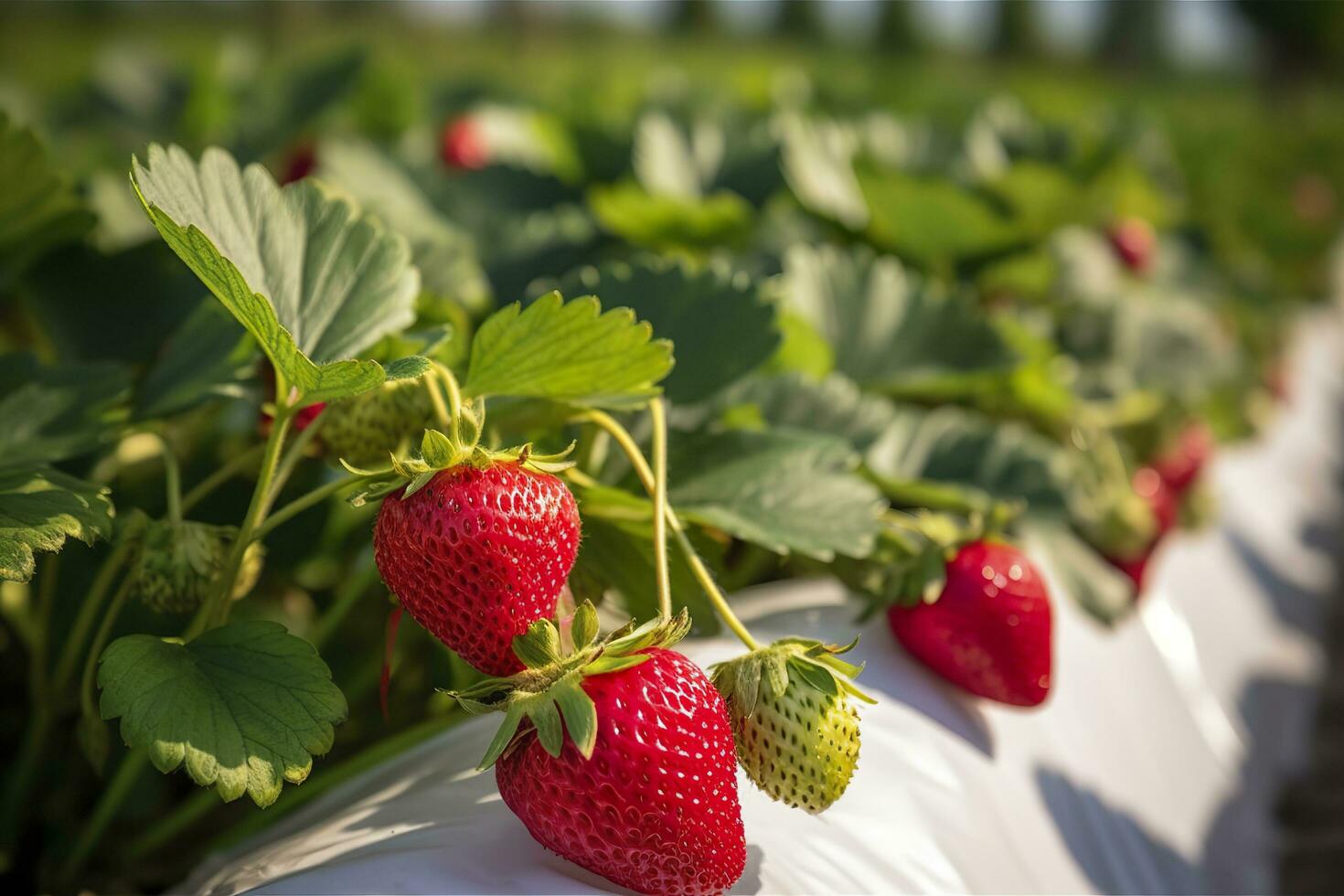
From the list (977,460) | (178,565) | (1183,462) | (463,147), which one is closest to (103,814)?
(178,565)

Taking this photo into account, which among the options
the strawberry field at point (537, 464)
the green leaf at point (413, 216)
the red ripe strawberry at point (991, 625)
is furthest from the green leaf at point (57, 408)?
the red ripe strawberry at point (991, 625)

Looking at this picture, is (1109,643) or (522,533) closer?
(522,533)

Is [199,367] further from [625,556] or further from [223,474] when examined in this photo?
[625,556]

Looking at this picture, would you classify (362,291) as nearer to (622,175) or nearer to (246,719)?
(246,719)

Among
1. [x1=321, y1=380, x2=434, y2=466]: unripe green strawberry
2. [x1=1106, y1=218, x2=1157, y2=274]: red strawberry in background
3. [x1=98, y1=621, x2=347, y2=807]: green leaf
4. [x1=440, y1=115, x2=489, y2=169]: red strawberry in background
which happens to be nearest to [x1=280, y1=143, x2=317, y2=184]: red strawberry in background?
[x1=440, y1=115, x2=489, y2=169]: red strawberry in background

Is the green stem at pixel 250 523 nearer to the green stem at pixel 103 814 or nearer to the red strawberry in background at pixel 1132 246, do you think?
the green stem at pixel 103 814

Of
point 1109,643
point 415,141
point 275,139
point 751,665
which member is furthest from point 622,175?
point 751,665

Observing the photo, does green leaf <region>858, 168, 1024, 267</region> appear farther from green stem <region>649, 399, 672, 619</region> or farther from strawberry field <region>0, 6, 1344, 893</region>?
green stem <region>649, 399, 672, 619</region>
